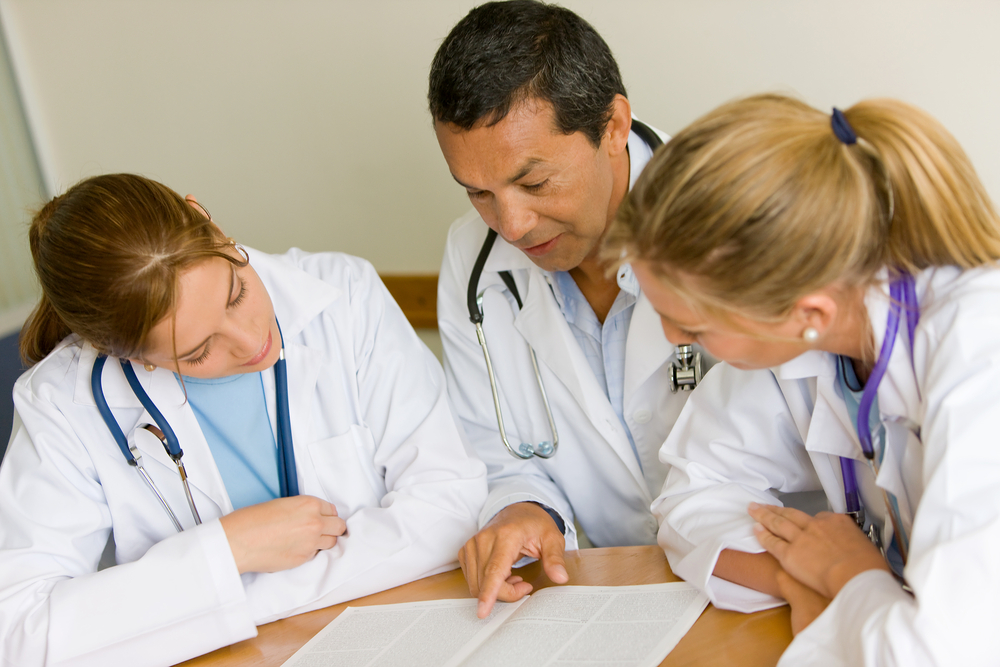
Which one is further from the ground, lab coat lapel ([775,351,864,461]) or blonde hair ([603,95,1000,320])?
blonde hair ([603,95,1000,320])

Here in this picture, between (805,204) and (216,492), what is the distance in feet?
3.30

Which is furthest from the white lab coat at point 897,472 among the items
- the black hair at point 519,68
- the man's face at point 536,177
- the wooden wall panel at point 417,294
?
the wooden wall panel at point 417,294

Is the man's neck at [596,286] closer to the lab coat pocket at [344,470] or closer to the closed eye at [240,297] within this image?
the lab coat pocket at [344,470]

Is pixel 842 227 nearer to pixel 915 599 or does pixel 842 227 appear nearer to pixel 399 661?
pixel 915 599

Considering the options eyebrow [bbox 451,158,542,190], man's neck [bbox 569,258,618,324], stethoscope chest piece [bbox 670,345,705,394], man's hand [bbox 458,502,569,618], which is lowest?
man's hand [bbox 458,502,569,618]

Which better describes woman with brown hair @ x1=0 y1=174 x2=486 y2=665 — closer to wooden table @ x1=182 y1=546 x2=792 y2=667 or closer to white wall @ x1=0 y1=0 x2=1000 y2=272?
wooden table @ x1=182 y1=546 x2=792 y2=667

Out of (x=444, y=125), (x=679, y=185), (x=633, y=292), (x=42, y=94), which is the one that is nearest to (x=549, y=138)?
(x=444, y=125)

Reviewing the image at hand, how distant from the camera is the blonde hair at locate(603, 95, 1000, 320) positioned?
2.54 ft

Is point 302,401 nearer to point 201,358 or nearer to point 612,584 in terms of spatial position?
point 201,358

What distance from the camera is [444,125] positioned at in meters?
1.24

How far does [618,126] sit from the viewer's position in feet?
4.39

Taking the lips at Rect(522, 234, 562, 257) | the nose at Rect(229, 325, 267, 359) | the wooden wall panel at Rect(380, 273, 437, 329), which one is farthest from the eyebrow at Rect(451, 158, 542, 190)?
the wooden wall panel at Rect(380, 273, 437, 329)

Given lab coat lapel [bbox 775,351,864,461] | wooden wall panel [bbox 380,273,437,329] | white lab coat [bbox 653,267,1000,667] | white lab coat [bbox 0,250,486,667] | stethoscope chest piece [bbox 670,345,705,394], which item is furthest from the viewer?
wooden wall panel [bbox 380,273,437,329]

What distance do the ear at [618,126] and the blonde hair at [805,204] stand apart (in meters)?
0.49
